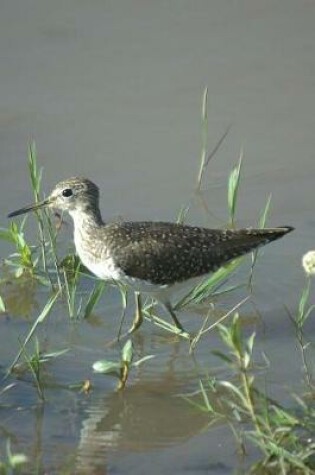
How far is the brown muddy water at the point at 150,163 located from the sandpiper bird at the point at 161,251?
0.29m

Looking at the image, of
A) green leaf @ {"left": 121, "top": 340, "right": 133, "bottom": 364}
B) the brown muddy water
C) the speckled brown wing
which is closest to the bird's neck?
the speckled brown wing

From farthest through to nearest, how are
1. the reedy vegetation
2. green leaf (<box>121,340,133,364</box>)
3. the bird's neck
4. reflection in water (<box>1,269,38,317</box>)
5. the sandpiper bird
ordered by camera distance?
1. the bird's neck
2. reflection in water (<box>1,269,38,317</box>)
3. the sandpiper bird
4. green leaf (<box>121,340,133,364</box>)
5. the reedy vegetation

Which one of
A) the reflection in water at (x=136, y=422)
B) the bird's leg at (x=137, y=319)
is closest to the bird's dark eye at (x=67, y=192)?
the bird's leg at (x=137, y=319)

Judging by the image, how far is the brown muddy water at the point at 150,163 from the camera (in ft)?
20.7

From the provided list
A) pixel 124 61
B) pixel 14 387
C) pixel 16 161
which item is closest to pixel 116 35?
pixel 124 61

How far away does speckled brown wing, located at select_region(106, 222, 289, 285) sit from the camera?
752 cm

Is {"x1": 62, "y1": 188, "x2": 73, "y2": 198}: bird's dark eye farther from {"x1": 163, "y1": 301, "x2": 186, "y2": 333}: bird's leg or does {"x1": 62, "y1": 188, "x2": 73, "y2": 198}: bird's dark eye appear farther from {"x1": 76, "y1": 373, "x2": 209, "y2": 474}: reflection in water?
{"x1": 76, "y1": 373, "x2": 209, "y2": 474}: reflection in water

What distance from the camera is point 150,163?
9391 mm

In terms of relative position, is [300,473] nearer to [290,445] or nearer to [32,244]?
[290,445]

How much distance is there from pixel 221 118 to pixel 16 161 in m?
1.62

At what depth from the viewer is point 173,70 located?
10.5 meters

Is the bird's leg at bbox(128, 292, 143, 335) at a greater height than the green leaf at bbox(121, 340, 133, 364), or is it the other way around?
the green leaf at bbox(121, 340, 133, 364)

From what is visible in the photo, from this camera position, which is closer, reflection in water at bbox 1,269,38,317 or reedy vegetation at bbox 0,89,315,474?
reedy vegetation at bbox 0,89,315,474

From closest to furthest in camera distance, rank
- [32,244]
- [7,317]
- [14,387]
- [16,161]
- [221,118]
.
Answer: [14,387]
[7,317]
[32,244]
[16,161]
[221,118]
